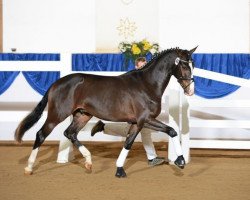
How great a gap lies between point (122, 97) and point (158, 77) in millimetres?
519

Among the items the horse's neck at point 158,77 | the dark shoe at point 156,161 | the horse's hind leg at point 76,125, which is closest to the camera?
the horse's neck at point 158,77

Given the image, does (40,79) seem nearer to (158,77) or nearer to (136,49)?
(136,49)

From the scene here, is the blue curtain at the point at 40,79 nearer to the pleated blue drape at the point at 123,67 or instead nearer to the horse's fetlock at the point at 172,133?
the pleated blue drape at the point at 123,67

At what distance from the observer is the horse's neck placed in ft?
19.6

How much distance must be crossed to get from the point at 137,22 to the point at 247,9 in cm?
304

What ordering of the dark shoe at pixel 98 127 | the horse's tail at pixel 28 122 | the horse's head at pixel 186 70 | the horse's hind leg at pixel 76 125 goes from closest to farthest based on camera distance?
the horse's head at pixel 186 70 → the horse's tail at pixel 28 122 → the horse's hind leg at pixel 76 125 → the dark shoe at pixel 98 127

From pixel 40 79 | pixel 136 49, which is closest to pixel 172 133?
pixel 136 49

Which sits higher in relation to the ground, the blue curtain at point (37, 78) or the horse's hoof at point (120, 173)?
the blue curtain at point (37, 78)

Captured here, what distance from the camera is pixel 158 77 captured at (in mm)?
6000

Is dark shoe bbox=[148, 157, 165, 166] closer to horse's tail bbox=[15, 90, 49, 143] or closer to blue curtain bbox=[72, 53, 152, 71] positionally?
horse's tail bbox=[15, 90, 49, 143]

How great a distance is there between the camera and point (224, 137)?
10.0 m

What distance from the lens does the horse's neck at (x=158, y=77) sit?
5.98 meters

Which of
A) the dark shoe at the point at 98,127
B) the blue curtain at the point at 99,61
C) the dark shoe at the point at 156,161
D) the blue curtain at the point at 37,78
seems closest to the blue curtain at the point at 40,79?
the blue curtain at the point at 37,78

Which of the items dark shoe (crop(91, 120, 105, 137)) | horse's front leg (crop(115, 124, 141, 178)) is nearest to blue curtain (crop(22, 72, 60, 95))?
dark shoe (crop(91, 120, 105, 137))
